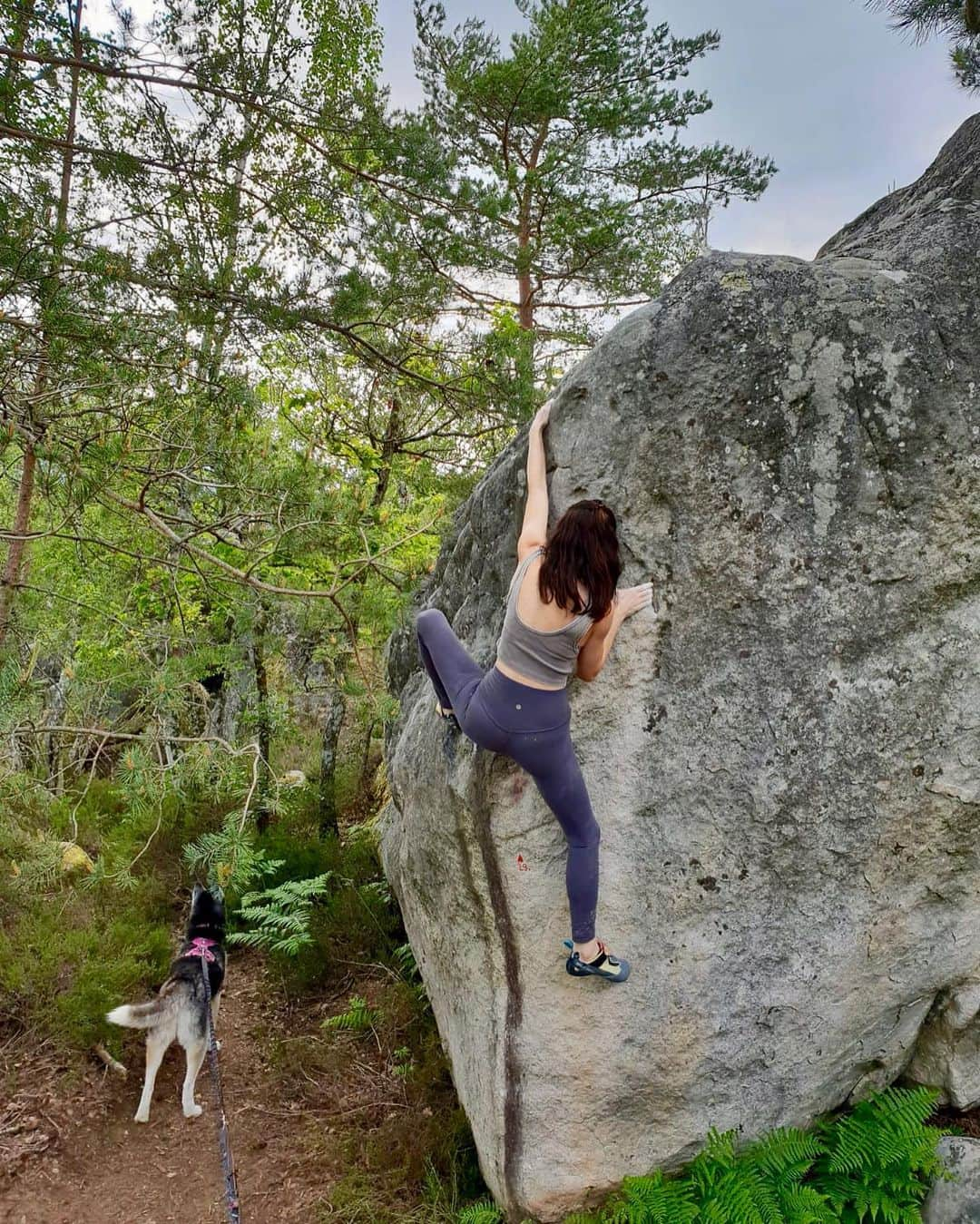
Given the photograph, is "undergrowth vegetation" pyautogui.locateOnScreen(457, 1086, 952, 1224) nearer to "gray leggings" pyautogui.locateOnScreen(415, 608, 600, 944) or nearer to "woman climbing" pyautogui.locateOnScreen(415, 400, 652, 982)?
"woman climbing" pyautogui.locateOnScreen(415, 400, 652, 982)

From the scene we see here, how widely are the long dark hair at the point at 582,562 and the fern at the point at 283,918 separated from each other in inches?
179

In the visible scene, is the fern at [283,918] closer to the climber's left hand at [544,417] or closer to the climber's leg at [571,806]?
the climber's leg at [571,806]

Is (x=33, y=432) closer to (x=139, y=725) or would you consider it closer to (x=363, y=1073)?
(x=139, y=725)

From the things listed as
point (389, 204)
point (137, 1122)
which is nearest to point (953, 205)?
point (389, 204)

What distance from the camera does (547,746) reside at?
3609mm

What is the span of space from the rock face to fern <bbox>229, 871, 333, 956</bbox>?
3124 millimetres

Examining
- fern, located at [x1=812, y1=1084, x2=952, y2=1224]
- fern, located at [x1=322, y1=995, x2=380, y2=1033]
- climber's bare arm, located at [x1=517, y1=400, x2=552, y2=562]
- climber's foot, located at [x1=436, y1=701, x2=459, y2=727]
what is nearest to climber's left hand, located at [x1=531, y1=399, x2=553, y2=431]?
climber's bare arm, located at [x1=517, y1=400, x2=552, y2=562]

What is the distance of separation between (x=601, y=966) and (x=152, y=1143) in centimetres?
371

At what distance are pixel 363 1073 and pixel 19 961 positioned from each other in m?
2.87

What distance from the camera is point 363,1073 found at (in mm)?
5723

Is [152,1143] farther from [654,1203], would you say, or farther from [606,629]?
[606,629]

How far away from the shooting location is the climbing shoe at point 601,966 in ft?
12.6

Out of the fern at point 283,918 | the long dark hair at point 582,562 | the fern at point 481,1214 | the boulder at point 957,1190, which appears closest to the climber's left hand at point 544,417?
the long dark hair at point 582,562

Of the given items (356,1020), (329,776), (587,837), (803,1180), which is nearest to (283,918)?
(356,1020)
